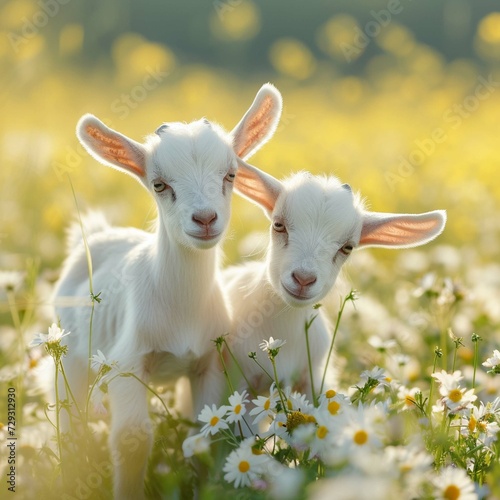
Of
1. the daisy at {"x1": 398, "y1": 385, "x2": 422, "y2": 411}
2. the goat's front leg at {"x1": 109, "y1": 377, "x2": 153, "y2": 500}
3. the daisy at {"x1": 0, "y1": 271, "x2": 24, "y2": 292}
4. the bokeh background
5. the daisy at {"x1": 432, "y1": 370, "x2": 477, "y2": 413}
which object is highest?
the bokeh background

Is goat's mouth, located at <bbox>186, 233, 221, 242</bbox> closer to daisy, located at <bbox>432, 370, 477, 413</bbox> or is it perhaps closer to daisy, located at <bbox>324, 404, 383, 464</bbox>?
daisy, located at <bbox>432, 370, 477, 413</bbox>

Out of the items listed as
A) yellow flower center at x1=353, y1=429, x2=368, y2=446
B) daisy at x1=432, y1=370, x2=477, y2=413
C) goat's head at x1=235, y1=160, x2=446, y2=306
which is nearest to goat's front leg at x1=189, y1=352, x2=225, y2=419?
goat's head at x1=235, y1=160, x2=446, y2=306

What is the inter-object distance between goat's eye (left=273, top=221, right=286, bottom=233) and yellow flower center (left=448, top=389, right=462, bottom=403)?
104cm

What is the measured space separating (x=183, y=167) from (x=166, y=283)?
0.54m

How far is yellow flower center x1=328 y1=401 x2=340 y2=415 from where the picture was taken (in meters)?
2.79

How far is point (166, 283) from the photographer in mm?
3693

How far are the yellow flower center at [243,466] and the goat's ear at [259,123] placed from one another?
1.72 m

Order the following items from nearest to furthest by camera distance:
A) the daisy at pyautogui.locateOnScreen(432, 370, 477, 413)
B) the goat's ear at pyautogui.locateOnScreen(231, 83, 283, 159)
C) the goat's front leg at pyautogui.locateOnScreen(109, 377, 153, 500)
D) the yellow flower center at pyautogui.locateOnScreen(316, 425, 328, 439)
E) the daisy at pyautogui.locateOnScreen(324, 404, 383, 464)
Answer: the daisy at pyautogui.locateOnScreen(324, 404, 383, 464), the yellow flower center at pyautogui.locateOnScreen(316, 425, 328, 439), the daisy at pyautogui.locateOnScreen(432, 370, 477, 413), the goat's front leg at pyautogui.locateOnScreen(109, 377, 153, 500), the goat's ear at pyautogui.locateOnScreen(231, 83, 283, 159)

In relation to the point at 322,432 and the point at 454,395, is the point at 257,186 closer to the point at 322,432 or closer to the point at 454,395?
the point at 454,395

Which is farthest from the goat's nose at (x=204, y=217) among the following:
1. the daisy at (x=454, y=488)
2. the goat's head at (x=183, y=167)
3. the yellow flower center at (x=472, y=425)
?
the daisy at (x=454, y=488)

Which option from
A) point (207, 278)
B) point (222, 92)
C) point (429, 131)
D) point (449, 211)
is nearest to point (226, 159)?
point (207, 278)

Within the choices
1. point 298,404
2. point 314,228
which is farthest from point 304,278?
point 298,404

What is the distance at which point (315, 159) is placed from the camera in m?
9.98

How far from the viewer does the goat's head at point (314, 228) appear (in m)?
3.37
